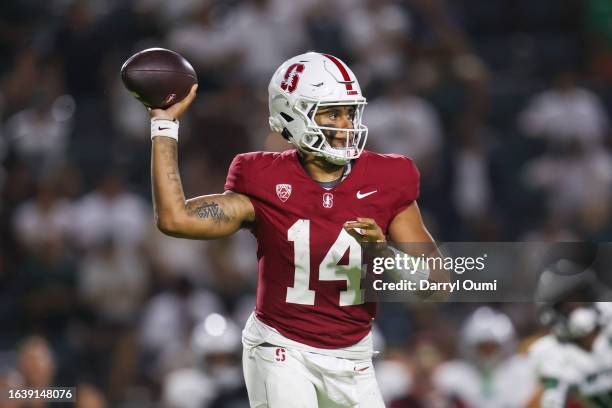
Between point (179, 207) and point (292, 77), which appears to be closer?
point (179, 207)

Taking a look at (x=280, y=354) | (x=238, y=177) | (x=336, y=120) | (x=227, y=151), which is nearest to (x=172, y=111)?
(x=238, y=177)

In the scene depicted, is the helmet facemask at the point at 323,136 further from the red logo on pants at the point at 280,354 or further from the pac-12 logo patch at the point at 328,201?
the red logo on pants at the point at 280,354

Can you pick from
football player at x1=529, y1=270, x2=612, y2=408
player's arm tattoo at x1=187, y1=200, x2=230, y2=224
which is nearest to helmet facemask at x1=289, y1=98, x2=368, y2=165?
player's arm tattoo at x1=187, y1=200, x2=230, y2=224

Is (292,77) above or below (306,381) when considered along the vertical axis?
above

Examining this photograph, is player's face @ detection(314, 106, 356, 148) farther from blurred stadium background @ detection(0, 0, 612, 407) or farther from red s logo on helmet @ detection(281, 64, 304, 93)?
blurred stadium background @ detection(0, 0, 612, 407)

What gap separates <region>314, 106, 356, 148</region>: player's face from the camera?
421 centimetres

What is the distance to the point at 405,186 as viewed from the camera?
4.26 metres

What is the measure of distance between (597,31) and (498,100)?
1.10 meters

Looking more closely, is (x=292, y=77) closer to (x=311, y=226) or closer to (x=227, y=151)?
(x=311, y=226)

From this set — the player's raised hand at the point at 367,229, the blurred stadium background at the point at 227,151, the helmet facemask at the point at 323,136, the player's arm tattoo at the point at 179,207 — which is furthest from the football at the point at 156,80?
the blurred stadium background at the point at 227,151

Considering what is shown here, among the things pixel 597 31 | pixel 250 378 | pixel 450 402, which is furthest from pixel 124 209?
pixel 250 378

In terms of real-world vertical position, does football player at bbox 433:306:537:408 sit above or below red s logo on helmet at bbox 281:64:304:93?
below

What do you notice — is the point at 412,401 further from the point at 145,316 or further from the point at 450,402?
the point at 145,316

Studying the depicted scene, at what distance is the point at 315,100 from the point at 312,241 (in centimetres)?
52
